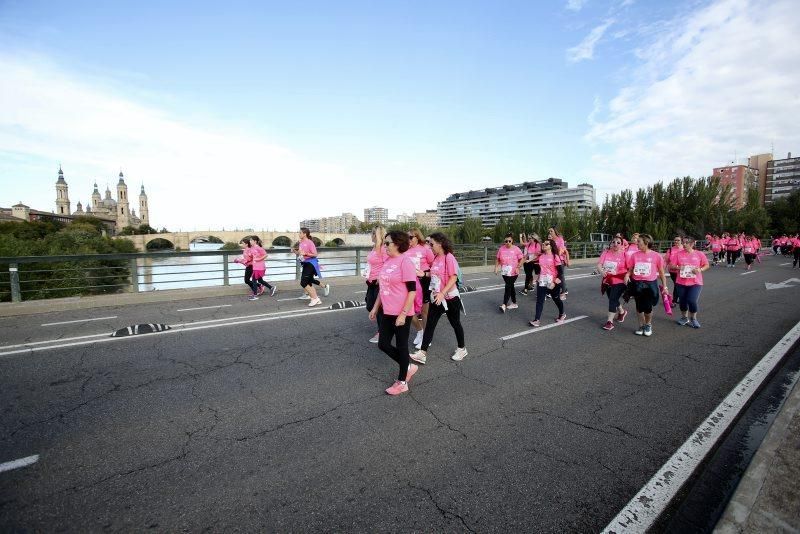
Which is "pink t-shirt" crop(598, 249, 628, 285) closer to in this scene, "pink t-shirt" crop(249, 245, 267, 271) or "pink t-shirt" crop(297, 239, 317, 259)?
"pink t-shirt" crop(297, 239, 317, 259)

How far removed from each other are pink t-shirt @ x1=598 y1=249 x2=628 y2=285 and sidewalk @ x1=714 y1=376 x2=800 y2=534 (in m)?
4.59

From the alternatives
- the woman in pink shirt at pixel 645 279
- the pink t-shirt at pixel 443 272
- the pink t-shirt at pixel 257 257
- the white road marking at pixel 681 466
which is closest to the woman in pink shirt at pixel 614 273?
the woman in pink shirt at pixel 645 279

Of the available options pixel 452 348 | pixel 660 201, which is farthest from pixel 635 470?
pixel 660 201

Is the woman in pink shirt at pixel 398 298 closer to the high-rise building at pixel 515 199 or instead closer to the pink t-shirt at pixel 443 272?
the pink t-shirt at pixel 443 272

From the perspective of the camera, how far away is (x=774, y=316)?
26.7ft

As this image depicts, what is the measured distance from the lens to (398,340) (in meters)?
4.23

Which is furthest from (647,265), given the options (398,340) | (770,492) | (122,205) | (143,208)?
(143,208)

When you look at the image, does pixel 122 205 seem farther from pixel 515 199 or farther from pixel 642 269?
pixel 642 269

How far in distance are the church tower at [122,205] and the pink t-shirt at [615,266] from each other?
15097 centimetres

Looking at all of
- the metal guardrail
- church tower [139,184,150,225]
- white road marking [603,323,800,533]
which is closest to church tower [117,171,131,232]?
church tower [139,184,150,225]

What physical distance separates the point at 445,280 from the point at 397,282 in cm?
133

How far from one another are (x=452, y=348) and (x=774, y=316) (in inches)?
296

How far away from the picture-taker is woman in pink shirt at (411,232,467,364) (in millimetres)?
5301

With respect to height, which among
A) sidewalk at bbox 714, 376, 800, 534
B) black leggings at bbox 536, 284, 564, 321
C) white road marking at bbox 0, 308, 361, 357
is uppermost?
black leggings at bbox 536, 284, 564, 321
